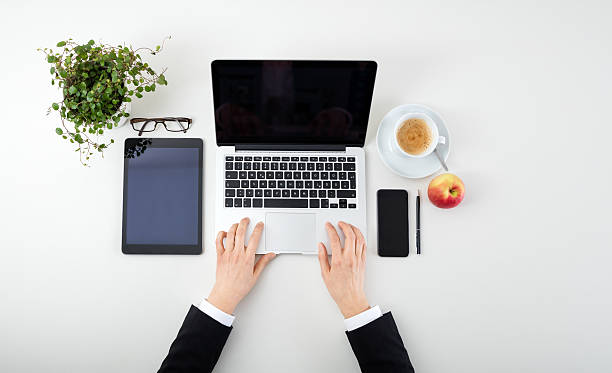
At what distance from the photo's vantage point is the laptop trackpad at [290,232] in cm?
102

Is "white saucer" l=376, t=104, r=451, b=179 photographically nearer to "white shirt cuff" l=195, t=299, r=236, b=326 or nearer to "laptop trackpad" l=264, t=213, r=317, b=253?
"laptop trackpad" l=264, t=213, r=317, b=253

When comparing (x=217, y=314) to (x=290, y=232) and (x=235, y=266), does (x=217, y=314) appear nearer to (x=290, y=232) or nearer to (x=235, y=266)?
(x=235, y=266)

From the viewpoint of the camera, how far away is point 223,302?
97 cm

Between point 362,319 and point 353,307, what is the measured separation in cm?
4

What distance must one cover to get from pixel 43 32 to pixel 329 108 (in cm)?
84

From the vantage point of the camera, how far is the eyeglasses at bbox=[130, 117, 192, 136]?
1057 mm

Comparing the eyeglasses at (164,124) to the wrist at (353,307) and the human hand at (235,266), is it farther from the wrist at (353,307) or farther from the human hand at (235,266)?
the wrist at (353,307)

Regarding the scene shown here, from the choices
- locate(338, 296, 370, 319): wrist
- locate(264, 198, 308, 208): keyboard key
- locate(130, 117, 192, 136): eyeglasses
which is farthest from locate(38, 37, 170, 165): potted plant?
locate(338, 296, 370, 319): wrist

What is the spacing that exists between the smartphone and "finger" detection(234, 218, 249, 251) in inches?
14.0

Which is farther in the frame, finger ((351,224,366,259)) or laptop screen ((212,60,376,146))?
finger ((351,224,366,259))

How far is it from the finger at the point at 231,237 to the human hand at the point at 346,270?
23cm

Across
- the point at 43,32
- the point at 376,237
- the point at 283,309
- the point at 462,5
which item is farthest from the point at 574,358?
the point at 43,32

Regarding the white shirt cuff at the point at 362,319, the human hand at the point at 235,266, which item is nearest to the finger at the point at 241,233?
the human hand at the point at 235,266

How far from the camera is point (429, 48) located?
1.11 m
